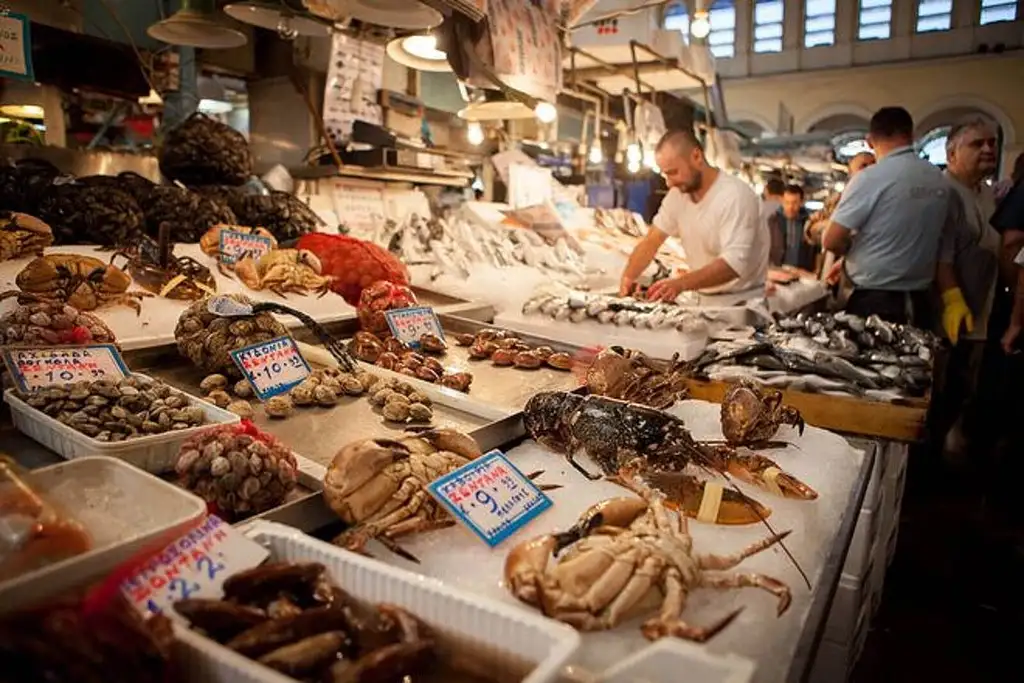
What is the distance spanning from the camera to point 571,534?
1589 millimetres

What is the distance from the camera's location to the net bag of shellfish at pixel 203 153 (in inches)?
171

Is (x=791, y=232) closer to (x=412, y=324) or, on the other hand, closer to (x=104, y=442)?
(x=412, y=324)

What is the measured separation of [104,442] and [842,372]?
112 inches

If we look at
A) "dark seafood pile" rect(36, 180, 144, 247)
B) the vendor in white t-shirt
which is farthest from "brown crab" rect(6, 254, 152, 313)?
the vendor in white t-shirt

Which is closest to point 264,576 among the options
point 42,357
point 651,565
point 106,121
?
point 651,565

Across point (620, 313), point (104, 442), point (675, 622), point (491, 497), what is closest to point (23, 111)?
point (620, 313)

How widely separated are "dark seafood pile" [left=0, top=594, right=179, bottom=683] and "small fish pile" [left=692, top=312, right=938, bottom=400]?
2.66 metres

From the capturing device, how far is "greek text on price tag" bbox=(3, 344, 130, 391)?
2070 millimetres

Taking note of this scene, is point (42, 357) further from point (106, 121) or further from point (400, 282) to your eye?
point (106, 121)

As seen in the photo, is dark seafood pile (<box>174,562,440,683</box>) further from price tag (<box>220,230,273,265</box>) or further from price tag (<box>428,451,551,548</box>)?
price tag (<box>220,230,273,265</box>)

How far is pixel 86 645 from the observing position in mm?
989

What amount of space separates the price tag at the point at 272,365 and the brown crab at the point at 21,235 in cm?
133

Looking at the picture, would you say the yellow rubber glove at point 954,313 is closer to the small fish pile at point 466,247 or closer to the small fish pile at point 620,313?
the small fish pile at point 620,313

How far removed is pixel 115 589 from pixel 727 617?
1.09 meters
